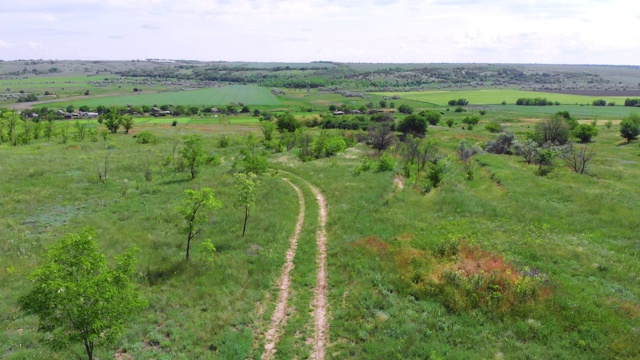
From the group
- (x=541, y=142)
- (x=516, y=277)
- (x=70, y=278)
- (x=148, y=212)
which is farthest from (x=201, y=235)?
(x=541, y=142)

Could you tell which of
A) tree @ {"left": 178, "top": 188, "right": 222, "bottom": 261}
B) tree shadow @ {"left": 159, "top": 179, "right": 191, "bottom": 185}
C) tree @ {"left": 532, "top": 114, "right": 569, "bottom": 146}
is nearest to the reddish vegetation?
tree @ {"left": 178, "top": 188, "right": 222, "bottom": 261}

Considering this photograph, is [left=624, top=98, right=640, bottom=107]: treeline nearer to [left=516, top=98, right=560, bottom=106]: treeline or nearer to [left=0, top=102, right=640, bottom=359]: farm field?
[left=516, top=98, right=560, bottom=106]: treeline

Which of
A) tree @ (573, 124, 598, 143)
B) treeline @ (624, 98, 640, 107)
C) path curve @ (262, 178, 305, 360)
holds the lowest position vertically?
path curve @ (262, 178, 305, 360)

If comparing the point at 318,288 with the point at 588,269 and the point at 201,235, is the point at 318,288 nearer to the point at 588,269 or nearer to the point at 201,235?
the point at 201,235

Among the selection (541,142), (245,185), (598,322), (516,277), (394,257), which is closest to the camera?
(598,322)

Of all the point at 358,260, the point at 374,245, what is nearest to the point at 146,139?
the point at 374,245

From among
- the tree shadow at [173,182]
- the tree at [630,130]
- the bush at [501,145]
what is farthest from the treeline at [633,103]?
the tree shadow at [173,182]
